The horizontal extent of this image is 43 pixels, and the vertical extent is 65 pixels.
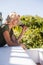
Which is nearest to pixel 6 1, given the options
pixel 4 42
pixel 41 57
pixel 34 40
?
pixel 34 40

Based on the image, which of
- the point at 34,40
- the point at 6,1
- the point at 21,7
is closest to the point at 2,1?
the point at 6,1

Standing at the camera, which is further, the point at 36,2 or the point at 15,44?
the point at 36,2

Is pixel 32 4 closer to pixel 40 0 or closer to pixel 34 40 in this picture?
pixel 40 0

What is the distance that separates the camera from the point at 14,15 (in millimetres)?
3955

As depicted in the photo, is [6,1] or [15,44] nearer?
[15,44]

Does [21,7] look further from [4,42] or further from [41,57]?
[4,42]

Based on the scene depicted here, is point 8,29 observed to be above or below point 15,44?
above

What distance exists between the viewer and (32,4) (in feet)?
31.4

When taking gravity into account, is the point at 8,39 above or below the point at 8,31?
below

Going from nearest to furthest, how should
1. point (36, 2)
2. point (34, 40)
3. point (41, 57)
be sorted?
1. point (41, 57)
2. point (34, 40)
3. point (36, 2)

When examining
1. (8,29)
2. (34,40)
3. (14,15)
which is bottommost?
(34,40)

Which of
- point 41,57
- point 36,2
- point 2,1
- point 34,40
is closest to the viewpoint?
point 41,57

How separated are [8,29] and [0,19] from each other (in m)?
0.25

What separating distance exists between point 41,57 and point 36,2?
16.6ft
